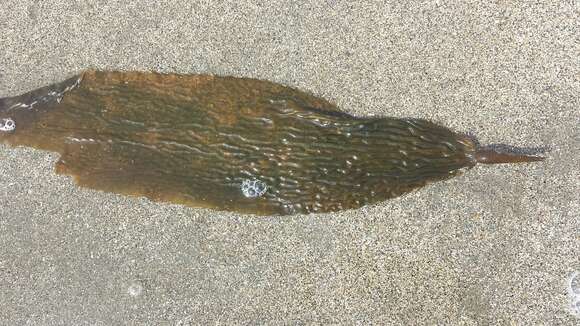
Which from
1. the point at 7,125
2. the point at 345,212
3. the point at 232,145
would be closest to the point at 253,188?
the point at 232,145

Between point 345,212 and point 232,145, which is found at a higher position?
point 232,145

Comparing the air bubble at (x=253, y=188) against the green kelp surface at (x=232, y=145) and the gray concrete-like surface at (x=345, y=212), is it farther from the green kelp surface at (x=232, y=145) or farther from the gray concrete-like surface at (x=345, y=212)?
the gray concrete-like surface at (x=345, y=212)

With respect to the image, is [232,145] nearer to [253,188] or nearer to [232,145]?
[232,145]

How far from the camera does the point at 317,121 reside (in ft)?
9.56

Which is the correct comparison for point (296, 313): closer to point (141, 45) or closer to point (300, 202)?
point (300, 202)

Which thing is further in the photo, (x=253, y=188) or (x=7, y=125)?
(x=7, y=125)

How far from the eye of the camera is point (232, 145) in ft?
9.55

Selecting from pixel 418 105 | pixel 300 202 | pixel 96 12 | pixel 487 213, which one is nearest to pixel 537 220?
pixel 487 213

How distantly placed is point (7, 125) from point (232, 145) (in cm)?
147

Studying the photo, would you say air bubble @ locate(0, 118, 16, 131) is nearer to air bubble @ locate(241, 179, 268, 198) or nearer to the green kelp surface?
the green kelp surface

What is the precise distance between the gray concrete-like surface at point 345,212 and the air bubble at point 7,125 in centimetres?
15

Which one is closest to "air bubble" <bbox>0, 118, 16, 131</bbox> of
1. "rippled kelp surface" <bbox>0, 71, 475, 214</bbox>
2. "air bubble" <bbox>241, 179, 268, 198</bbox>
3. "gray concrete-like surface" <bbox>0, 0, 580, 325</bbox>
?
"rippled kelp surface" <bbox>0, 71, 475, 214</bbox>

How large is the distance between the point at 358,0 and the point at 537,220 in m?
1.72

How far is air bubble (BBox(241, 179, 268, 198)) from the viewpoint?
2.89 metres
